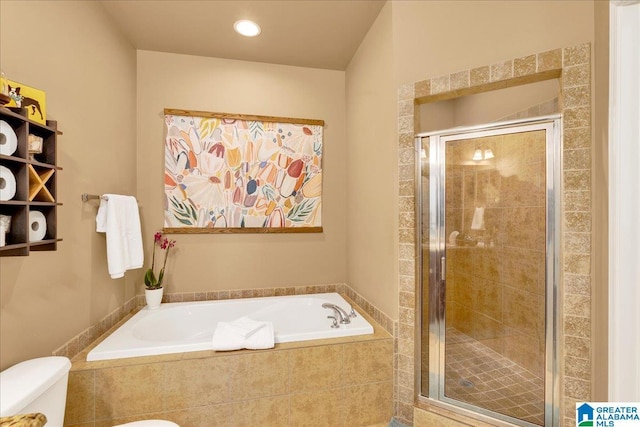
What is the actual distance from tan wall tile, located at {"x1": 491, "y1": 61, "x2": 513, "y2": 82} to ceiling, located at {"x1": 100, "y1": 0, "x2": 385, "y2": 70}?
0.87m

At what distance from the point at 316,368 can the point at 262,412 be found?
0.39m

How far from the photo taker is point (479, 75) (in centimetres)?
165

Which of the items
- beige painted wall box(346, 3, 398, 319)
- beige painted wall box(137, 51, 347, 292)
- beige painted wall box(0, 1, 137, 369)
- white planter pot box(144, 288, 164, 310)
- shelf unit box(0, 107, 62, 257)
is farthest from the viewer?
beige painted wall box(137, 51, 347, 292)

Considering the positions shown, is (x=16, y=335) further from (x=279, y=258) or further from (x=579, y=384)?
(x=579, y=384)

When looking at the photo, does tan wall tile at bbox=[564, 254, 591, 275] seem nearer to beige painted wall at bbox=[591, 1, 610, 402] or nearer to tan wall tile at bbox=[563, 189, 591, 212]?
beige painted wall at bbox=[591, 1, 610, 402]

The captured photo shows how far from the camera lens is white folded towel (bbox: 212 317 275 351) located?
5.52ft

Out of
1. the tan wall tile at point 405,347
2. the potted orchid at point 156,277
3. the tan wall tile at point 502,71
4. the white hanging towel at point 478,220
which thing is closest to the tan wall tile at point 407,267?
the tan wall tile at point 405,347

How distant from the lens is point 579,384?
145 centimetres

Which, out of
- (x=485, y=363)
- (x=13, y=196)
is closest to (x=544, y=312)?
(x=485, y=363)

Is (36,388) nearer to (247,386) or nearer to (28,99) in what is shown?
(247,386)

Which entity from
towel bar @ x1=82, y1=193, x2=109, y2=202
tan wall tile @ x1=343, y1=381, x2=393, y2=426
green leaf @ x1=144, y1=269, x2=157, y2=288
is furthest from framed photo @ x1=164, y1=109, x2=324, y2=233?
tan wall tile @ x1=343, y1=381, x2=393, y2=426

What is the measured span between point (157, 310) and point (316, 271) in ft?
4.43

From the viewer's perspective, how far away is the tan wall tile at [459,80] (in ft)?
5.53
